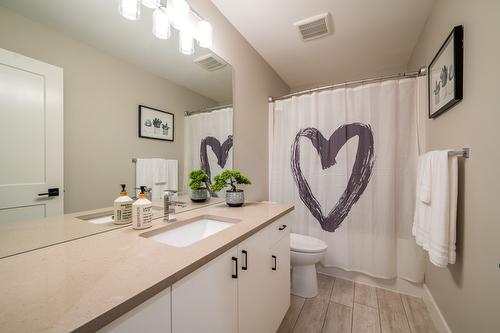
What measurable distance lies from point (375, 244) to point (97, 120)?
221 centimetres

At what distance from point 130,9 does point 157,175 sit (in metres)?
0.87

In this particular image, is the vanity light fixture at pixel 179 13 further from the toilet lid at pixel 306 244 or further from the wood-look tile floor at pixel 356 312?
the wood-look tile floor at pixel 356 312

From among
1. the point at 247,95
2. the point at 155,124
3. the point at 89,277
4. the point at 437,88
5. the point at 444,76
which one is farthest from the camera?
the point at 247,95

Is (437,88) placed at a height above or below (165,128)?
above

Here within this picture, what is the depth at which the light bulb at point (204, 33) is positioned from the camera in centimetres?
142

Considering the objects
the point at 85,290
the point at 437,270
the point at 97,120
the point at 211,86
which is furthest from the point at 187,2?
the point at 437,270

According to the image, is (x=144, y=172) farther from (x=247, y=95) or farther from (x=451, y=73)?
(x=451, y=73)

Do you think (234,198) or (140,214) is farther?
(234,198)

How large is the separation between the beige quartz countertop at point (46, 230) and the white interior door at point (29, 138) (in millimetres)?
28

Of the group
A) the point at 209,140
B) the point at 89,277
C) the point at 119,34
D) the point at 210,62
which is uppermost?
the point at 210,62

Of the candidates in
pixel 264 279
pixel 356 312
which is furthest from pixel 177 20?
pixel 356 312

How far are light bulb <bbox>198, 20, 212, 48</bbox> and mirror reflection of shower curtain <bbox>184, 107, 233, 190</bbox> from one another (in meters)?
0.47

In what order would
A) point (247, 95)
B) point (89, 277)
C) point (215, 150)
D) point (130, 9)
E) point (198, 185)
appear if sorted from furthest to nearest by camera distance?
point (247, 95)
point (215, 150)
point (198, 185)
point (130, 9)
point (89, 277)

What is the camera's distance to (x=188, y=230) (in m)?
1.15
